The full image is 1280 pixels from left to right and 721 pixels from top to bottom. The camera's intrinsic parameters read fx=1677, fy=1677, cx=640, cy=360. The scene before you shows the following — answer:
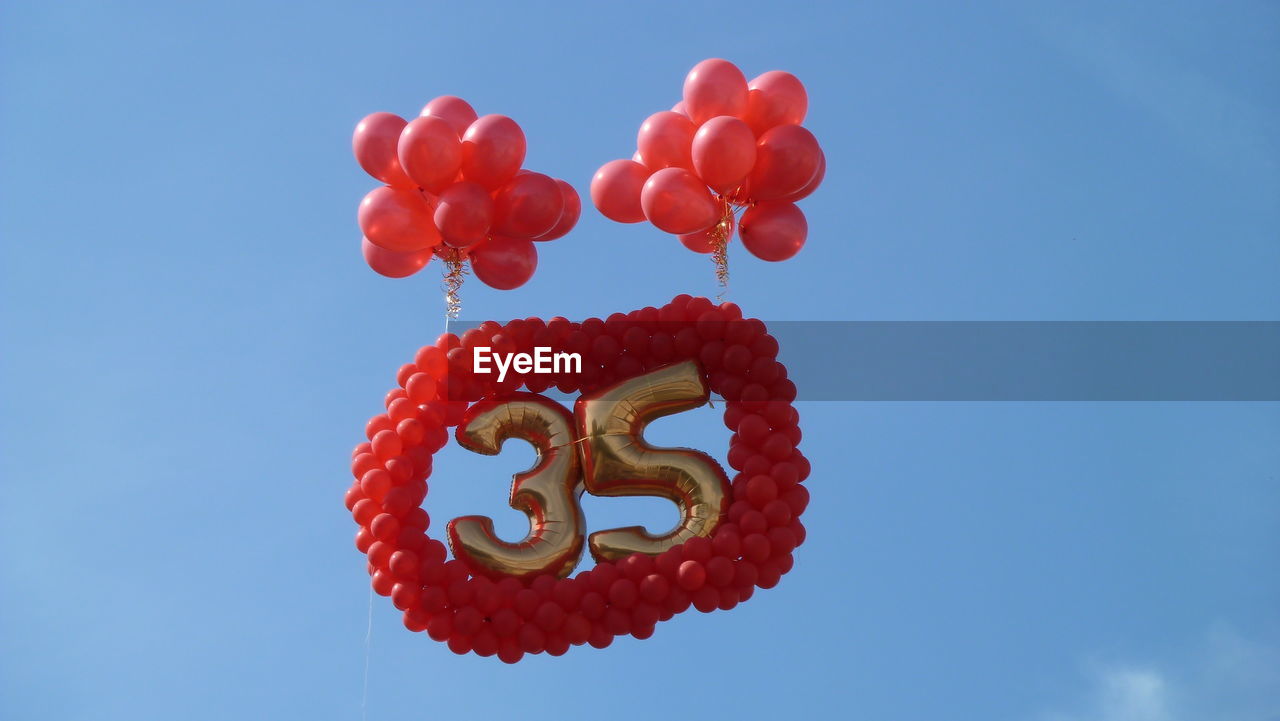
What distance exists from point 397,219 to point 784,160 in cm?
219

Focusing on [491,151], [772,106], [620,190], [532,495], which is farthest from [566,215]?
[532,495]

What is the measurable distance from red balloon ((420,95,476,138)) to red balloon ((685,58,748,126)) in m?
1.28

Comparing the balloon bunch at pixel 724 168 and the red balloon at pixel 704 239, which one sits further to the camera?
the red balloon at pixel 704 239

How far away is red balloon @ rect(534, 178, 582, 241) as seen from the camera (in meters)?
9.88

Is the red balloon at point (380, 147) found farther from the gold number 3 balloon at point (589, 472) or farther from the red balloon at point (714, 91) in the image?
the red balloon at point (714, 91)

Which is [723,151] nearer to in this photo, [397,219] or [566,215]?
[566,215]

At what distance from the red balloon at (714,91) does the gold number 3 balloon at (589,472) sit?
143 centimetres

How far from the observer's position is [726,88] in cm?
948

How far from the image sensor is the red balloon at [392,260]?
32.1 feet

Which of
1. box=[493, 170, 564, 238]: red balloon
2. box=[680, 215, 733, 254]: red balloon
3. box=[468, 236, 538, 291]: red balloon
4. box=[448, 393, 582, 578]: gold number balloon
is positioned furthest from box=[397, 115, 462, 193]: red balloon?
box=[680, 215, 733, 254]: red balloon

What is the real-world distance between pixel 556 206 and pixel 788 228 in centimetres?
134

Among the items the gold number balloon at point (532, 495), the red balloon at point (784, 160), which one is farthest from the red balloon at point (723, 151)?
the gold number balloon at point (532, 495)

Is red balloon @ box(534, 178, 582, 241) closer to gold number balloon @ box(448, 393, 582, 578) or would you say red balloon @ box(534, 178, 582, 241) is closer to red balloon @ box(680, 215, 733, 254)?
red balloon @ box(680, 215, 733, 254)

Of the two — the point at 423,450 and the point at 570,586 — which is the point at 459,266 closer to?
the point at 423,450
